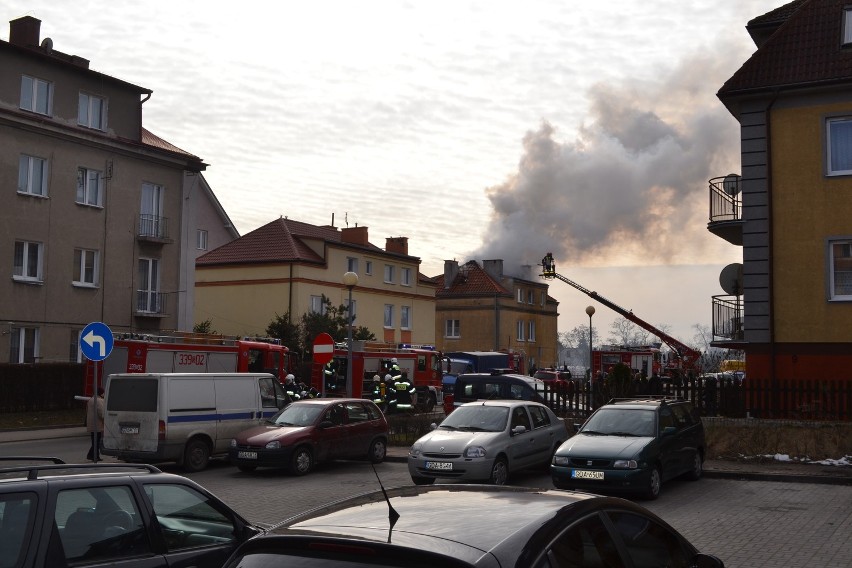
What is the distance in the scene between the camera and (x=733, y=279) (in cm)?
2706

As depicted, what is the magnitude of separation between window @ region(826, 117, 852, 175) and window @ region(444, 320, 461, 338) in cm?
5154

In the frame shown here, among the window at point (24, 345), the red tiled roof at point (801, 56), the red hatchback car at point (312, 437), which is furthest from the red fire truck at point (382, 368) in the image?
the red tiled roof at point (801, 56)

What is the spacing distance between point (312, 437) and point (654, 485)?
22.6ft

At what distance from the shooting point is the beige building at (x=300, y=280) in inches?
2136

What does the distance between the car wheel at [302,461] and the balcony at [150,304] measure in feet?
70.9

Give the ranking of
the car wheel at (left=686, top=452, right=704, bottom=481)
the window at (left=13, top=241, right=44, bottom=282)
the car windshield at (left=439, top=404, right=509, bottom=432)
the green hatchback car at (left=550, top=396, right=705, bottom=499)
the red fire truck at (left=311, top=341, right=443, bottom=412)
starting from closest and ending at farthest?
the green hatchback car at (left=550, top=396, right=705, bottom=499) < the car windshield at (left=439, top=404, right=509, bottom=432) < the car wheel at (left=686, top=452, right=704, bottom=481) < the window at (left=13, top=241, right=44, bottom=282) < the red fire truck at (left=311, top=341, right=443, bottom=412)

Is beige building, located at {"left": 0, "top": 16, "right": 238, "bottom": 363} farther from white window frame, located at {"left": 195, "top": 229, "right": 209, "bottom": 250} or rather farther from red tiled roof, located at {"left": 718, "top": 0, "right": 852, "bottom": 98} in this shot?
red tiled roof, located at {"left": 718, "top": 0, "right": 852, "bottom": 98}

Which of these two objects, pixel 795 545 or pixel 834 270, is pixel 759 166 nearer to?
pixel 834 270

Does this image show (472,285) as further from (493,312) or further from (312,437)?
(312,437)

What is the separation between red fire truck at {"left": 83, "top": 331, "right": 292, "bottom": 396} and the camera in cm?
2433

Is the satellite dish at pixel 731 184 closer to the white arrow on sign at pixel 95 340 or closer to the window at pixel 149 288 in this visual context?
the white arrow on sign at pixel 95 340

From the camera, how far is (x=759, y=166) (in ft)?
82.2

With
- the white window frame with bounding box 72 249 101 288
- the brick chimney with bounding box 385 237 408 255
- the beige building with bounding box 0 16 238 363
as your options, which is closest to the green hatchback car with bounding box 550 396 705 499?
the beige building with bounding box 0 16 238 363

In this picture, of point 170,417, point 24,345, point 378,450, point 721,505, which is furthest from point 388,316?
point 721,505
